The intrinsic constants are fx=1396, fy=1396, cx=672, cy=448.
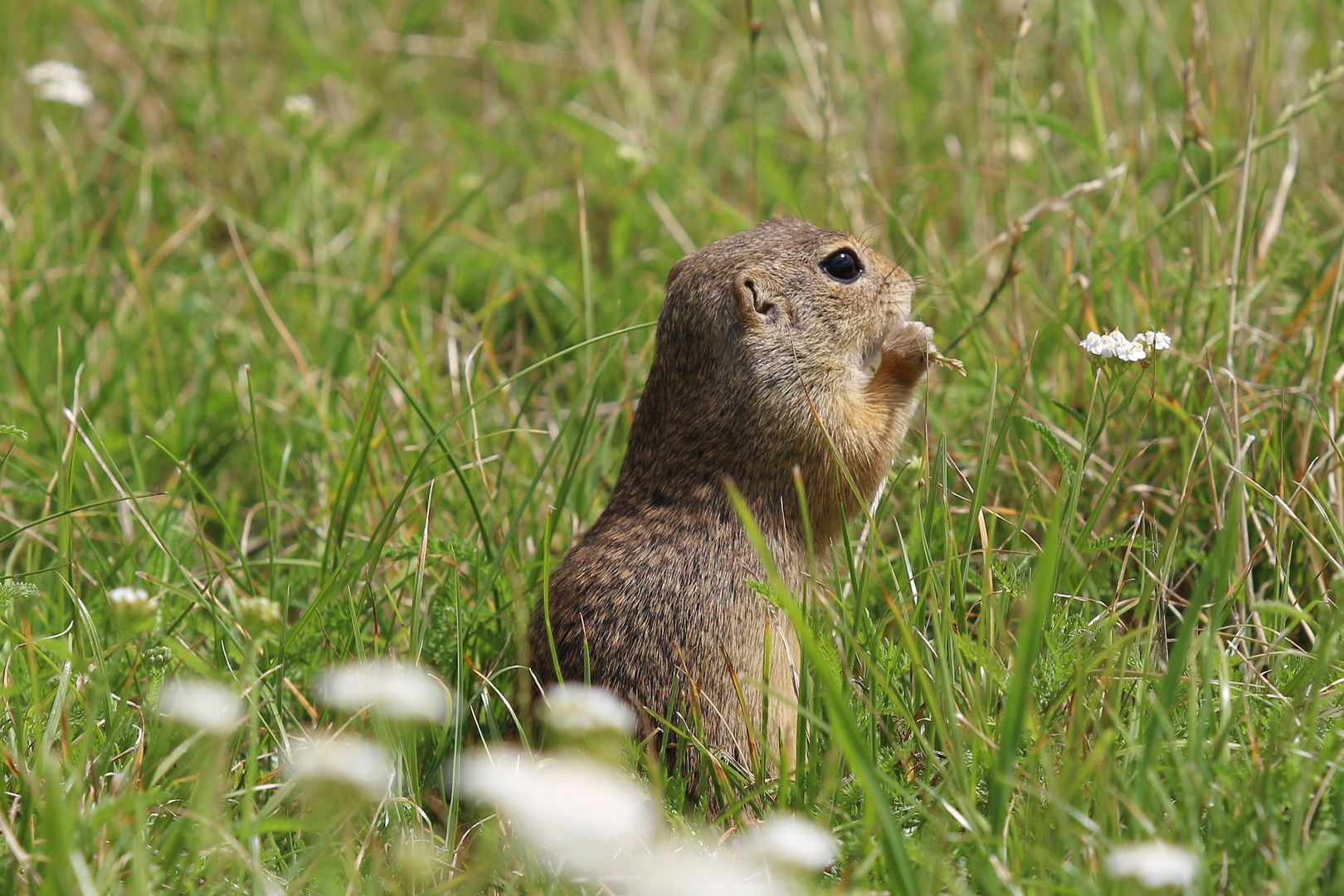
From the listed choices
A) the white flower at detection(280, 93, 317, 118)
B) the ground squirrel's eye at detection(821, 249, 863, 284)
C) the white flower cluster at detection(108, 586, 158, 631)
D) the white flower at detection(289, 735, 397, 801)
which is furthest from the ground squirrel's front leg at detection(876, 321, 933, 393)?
the white flower at detection(280, 93, 317, 118)

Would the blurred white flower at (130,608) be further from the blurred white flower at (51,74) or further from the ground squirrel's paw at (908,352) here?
the blurred white flower at (51,74)

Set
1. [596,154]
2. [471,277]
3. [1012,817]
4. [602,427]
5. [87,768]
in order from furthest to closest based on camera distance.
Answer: [596,154] < [471,277] < [602,427] < [87,768] < [1012,817]

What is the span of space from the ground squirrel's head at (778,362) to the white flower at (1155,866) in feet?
4.65

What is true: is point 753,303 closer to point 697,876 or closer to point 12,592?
point 12,592

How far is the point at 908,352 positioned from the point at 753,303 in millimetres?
393

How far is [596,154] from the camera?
5.66 meters

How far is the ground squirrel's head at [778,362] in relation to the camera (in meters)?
3.20

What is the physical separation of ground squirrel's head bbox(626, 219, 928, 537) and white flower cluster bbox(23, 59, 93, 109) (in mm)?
3250

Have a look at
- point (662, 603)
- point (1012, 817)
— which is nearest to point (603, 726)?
point (1012, 817)

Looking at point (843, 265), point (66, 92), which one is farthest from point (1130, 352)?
point (66, 92)

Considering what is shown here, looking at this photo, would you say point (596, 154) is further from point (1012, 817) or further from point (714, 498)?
point (1012, 817)

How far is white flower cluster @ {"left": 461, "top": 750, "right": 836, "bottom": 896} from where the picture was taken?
5.21ft

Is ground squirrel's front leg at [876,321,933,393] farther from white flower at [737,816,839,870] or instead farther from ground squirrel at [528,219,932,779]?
white flower at [737,816,839,870]

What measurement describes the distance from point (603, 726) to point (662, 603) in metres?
1.08
